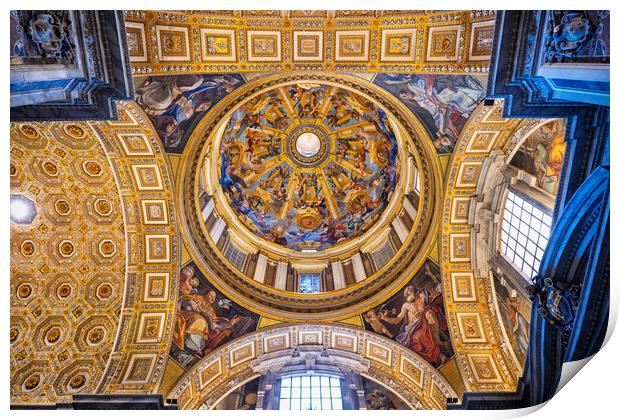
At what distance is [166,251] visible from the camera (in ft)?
43.3

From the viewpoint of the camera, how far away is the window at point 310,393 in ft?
41.9

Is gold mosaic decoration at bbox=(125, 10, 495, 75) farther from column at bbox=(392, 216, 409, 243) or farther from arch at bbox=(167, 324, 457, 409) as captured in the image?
arch at bbox=(167, 324, 457, 409)

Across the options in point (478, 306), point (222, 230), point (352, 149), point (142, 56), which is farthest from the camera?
point (352, 149)

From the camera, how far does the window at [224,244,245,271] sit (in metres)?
14.7

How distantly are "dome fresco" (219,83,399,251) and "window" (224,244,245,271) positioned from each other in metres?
1.30

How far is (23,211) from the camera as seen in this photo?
12422 millimetres

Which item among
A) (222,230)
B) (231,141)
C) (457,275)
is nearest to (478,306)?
(457,275)

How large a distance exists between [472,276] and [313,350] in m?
5.44

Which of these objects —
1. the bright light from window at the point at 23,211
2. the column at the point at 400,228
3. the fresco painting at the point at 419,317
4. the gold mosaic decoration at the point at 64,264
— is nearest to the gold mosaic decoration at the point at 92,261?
the gold mosaic decoration at the point at 64,264

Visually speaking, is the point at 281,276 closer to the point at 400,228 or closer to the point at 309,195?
the point at 309,195
